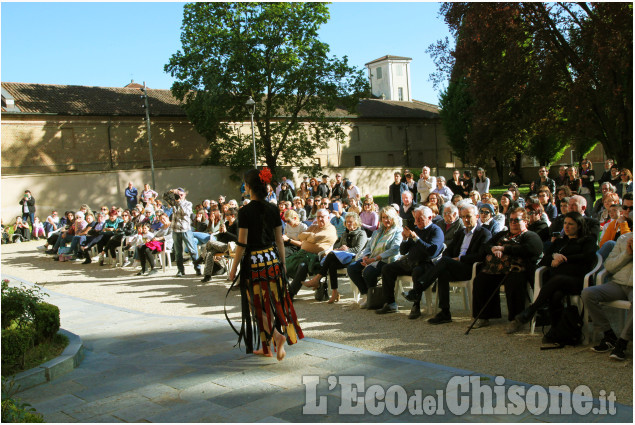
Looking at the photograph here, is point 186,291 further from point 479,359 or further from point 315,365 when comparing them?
point 479,359

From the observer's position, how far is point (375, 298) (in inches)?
328

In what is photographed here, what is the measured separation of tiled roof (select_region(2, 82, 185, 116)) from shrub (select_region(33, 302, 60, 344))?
3624 centimetres

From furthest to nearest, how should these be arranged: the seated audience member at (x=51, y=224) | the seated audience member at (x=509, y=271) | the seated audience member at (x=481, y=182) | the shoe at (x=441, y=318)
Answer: the seated audience member at (x=51, y=224) → the seated audience member at (x=481, y=182) → the shoe at (x=441, y=318) → the seated audience member at (x=509, y=271)

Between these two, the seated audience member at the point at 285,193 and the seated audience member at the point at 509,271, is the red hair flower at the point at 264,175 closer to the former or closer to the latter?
the seated audience member at the point at 509,271

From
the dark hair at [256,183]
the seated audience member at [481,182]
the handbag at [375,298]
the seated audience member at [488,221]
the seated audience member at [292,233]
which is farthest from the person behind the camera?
the seated audience member at [481,182]

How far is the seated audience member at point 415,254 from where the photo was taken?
782 cm

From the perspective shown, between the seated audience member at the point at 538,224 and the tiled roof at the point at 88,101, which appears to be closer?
the seated audience member at the point at 538,224

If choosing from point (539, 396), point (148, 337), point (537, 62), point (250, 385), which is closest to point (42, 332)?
point (148, 337)

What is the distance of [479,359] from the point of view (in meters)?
5.73

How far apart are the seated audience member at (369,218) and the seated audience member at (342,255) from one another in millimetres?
2275

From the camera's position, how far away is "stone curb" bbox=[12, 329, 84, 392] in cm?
548

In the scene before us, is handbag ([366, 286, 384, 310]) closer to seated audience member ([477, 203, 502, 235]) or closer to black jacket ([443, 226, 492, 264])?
black jacket ([443, 226, 492, 264])

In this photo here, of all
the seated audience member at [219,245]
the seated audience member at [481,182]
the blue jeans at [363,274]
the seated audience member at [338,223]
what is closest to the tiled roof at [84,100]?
the seated audience member at [219,245]

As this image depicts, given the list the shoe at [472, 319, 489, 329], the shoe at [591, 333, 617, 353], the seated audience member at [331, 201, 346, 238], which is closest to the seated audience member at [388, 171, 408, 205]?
the seated audience member at [331, 201, 346, 238]
